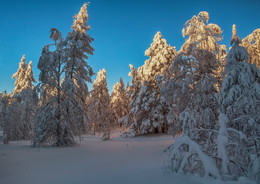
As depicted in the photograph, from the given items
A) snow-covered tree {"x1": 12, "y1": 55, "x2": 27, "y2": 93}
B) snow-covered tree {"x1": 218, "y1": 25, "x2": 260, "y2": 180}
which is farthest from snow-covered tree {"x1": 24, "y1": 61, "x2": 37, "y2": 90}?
snow-covered tree {"x1": 218, "y1": 25, "x2": 260, "y2": 180}

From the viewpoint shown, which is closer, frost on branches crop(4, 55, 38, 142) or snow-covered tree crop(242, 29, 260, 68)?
snow-covered tree crop(242, 29, 260, 68)

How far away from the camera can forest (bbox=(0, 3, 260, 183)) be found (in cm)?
485

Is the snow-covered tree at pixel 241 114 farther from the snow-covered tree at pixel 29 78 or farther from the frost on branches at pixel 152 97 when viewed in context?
the snow-covered tree at pixel 29 78

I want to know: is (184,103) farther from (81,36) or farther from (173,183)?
(81,36)

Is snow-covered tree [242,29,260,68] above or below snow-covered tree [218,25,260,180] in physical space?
above

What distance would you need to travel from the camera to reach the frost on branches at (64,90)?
12.7 m

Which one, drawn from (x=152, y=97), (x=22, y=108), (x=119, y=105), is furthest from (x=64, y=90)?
(x=119, y=105)

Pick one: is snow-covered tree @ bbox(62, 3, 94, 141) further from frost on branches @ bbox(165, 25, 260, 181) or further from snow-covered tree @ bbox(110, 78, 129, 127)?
snow-covered tree @ bbox(110, 78, 129, 127)

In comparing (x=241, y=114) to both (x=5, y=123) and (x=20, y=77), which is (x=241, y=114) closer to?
(x=5, y=123)

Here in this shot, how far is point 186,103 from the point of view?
38.1 feet

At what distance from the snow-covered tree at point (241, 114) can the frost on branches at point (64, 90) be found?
9.94 meters

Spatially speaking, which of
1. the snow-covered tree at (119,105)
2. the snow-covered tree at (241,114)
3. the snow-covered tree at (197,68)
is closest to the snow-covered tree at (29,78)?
the snow-covered tree at (119,105)

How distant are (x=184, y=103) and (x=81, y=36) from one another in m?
9.55

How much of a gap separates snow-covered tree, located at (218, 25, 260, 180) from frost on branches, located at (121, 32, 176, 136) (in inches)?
600
